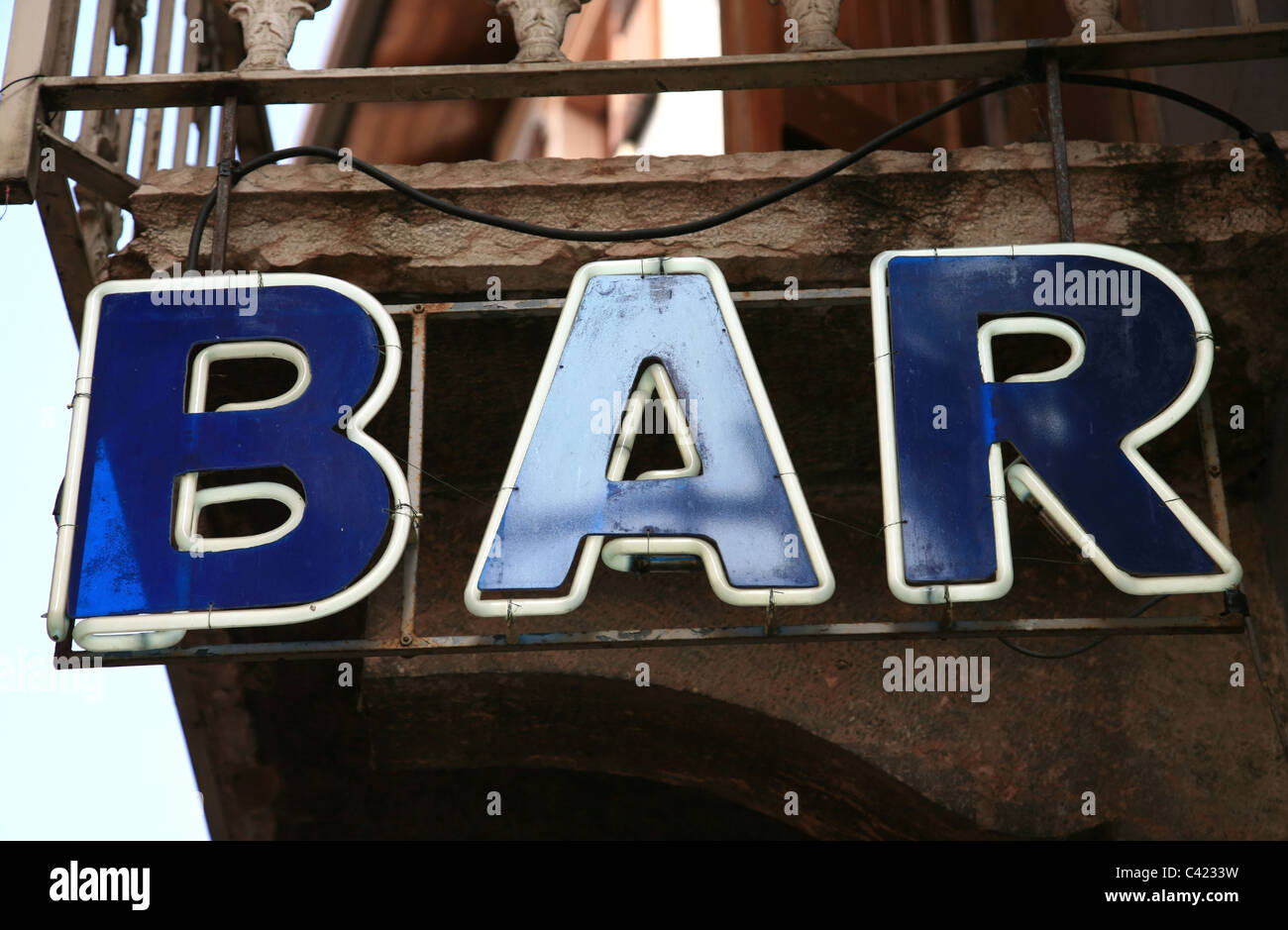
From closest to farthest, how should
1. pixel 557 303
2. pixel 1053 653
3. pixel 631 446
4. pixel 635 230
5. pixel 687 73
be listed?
pixel 631 446 → pixel 557 303 → pixel 635 230 → pixel 687 73 → pixel 1053 653

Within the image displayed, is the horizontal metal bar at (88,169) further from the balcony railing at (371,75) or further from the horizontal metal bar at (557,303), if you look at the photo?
the horizontal metal bar at (557,303)

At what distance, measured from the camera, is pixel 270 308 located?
4.30 m

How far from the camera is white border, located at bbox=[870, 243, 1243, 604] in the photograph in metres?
3.86

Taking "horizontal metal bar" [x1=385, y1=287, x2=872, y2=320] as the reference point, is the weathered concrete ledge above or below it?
above

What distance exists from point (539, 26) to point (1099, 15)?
62.5 inches

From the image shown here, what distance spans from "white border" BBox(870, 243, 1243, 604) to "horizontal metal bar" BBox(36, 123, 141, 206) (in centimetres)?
219

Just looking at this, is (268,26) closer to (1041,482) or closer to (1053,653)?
(1041,482)

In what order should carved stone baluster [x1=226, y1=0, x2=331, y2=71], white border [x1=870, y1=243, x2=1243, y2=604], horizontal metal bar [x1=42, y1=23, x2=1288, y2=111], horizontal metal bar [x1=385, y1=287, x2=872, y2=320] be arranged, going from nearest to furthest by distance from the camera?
white border [x1=870, y1=243, x2=1243, y2=604] < horizontal metal bar [x1=385, y1=287, x2=872, y2=320] < horizontal metal bar [x1=42, y1=23, x2=1288, y2=111] < carved stone baluster [x1=226, y1=0, x2=331, y2=71]

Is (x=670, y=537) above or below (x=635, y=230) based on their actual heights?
below

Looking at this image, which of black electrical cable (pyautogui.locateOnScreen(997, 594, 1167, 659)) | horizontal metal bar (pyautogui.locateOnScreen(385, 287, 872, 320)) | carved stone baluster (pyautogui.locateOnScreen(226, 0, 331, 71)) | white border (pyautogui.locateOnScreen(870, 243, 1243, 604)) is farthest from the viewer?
carved stone baluster (pyautogui.locateOnScreen(226, 0, 331, 71))

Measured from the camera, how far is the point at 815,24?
4.72 m


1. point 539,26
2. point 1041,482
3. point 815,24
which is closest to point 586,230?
point 539,26

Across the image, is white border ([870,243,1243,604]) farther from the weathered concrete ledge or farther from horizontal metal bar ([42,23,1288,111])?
horizontal metal bar ([42,23,1288,111])

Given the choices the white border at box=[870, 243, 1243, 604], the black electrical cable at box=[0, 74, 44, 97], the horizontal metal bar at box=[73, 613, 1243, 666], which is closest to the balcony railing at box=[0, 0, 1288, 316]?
the black electrical cable at box=[0, 74, 44, 97]
